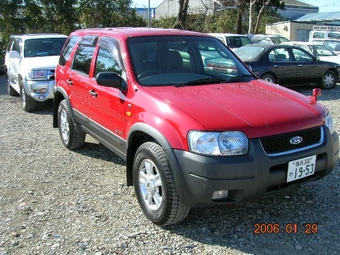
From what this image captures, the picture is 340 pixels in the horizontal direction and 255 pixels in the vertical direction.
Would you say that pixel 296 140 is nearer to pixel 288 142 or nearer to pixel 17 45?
pixel 288 142

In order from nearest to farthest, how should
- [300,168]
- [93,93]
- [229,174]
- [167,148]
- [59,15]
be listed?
[229,174] → [167,148] → [300,168] → [93,93] → [59,15]

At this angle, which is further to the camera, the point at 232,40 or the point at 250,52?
the point at 232,40

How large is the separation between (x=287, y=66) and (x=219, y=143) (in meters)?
8.20

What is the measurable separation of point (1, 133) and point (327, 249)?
5745mm

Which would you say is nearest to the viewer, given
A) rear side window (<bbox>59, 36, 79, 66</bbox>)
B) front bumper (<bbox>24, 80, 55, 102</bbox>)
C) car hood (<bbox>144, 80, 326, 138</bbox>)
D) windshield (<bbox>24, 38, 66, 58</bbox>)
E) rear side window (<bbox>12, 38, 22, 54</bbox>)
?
car hood (<bbox>144, 80, 326, 138</bbox>)

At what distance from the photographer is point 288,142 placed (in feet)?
10.1

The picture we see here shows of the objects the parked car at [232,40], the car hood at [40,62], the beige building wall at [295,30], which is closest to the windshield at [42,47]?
the car hood at [40,62]

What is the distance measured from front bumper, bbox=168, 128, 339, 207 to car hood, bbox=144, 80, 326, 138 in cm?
20

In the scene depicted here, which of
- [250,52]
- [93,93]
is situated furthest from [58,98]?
[250,52]

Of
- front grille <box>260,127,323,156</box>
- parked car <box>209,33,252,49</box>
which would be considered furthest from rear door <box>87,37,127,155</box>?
parked car <box>209,33,252,49</box>

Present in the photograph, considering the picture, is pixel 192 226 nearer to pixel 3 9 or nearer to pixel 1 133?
pixel 1 133

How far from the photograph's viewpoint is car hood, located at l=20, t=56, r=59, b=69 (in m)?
7.82
